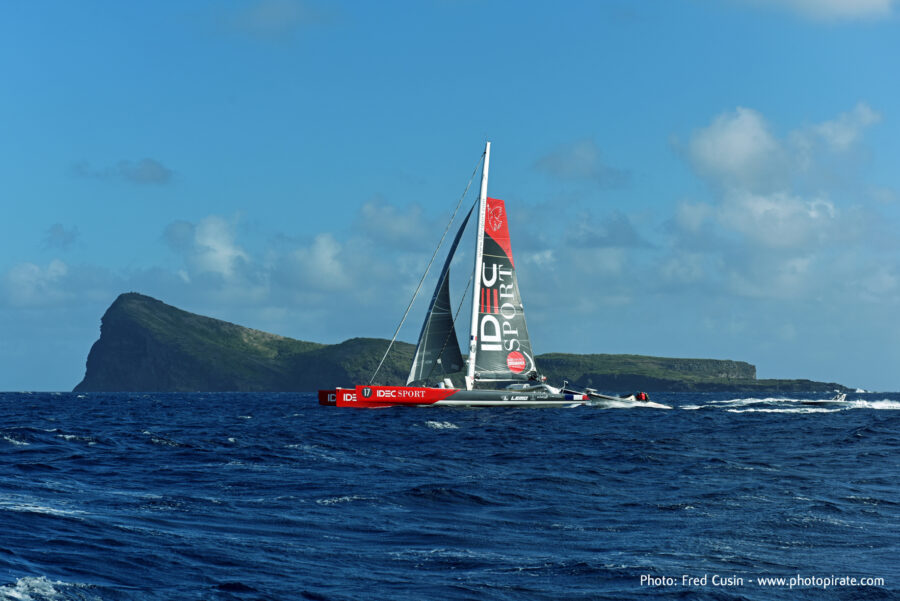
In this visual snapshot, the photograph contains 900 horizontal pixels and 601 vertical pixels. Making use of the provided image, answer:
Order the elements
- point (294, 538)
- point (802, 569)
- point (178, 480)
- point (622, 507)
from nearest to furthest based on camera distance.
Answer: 1. point (802, 569)
2. point (294, 538)
3. point (622, 507)
4. point (178, 480)

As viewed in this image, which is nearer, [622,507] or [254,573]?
[254,573]

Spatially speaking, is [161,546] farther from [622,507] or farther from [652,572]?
[622,507]

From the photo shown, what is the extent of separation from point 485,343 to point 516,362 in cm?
301

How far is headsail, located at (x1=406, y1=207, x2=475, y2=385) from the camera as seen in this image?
59.7m

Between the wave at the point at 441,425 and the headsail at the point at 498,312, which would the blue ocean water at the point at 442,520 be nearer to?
the wave at the point at 441,425

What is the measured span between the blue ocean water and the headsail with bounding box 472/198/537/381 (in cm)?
2494

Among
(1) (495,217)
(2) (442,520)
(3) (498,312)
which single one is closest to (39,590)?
(2) (442,520)

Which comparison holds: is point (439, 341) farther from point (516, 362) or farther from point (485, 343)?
point (516, 362)

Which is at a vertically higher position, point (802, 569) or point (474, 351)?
point (474, 351)

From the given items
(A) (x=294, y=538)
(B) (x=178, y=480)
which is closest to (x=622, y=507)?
(A) (x=294, y=538)

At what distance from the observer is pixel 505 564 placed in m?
14.8

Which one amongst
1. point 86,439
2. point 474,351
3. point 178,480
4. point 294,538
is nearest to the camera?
point 294,538

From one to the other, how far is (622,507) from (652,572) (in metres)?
6.85

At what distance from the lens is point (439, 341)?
59.9 metres
